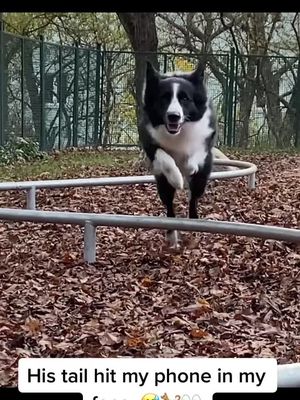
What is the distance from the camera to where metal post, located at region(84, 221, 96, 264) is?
2.73 meters

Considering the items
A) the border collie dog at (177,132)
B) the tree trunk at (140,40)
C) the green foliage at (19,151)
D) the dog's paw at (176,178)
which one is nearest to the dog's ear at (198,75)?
the border collie dog at (177,132)

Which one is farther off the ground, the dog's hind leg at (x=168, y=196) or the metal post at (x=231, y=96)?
the metal post at (x=231, y=96)

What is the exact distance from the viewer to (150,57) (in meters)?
2.38

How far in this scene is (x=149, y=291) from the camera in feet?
7.91

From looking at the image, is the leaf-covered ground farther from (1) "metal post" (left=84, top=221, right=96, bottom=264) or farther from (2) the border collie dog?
(2) the border collie dog

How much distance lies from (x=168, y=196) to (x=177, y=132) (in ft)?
1.20

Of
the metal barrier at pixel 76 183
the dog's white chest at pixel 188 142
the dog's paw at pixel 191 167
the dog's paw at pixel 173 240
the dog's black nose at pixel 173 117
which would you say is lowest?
the dog's paw at pixel 173 240

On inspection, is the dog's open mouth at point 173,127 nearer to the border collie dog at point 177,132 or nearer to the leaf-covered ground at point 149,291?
the border collie dog at point 177,132

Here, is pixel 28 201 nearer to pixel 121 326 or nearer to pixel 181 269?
pixel 181 269

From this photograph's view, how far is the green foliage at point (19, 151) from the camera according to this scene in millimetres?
4279

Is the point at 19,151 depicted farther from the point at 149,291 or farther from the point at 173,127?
the point at 149,291

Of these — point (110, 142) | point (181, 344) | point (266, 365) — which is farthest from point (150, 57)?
point (266, 365)

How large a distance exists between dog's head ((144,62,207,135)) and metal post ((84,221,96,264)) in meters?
0.44

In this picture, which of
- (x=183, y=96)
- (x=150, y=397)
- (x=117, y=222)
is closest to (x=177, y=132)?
(x=183, y=96)
